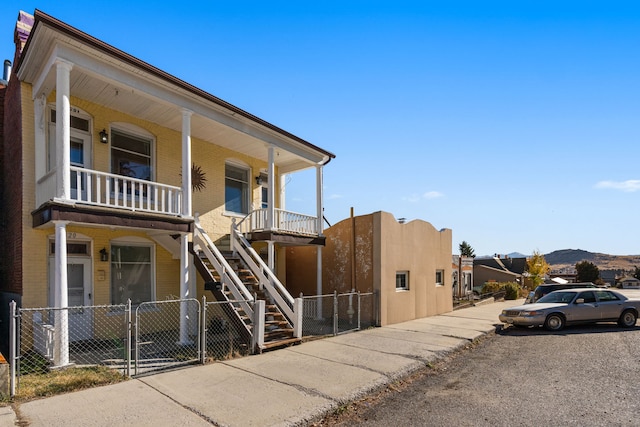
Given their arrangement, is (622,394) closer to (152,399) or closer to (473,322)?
(152,399)

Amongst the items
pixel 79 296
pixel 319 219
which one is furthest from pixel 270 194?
pixel 79 296

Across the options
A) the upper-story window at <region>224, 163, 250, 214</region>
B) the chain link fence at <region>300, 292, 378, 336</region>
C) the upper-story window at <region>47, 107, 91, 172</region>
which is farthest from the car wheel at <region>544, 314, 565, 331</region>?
the upper-story window at <region>47, 107, 91, 172</region>

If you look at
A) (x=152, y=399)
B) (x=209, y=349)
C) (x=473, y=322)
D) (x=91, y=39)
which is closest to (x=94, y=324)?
(x=209, y=349)

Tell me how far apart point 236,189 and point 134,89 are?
5.79 meters

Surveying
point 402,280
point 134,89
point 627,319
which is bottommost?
point 627,319

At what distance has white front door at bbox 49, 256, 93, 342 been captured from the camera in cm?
990

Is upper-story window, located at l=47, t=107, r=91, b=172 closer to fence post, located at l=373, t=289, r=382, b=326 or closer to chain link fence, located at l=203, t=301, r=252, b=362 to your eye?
chain link fence, located at l=203, t=301, r=252, b=362

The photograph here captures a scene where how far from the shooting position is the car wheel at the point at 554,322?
42.4 feet

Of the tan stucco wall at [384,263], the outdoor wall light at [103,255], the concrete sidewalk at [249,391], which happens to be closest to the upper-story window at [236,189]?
the tan stucco wall at [384,263]

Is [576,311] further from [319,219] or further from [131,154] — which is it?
[131,154]

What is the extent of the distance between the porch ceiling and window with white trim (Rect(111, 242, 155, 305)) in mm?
3574

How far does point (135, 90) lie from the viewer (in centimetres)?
928

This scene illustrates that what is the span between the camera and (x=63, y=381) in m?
6.59

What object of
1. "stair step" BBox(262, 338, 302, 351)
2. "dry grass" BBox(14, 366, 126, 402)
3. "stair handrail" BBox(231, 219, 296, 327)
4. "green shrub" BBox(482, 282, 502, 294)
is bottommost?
"green shrub" BBox(482, 282, 502, 294)
